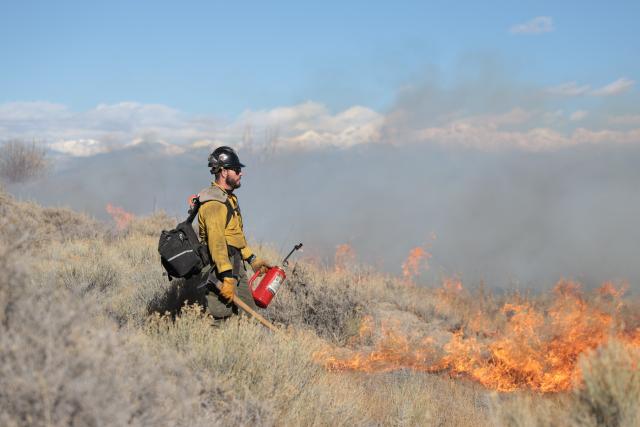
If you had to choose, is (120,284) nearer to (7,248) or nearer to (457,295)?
(7,248)

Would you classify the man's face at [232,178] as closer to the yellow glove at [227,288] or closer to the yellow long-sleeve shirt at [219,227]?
the yellow long-sleeve shirt at [219,227]

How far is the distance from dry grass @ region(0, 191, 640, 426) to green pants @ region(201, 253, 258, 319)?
0.59 ft

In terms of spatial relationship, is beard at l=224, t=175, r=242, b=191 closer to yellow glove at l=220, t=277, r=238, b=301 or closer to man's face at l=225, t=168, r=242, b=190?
man's face at l=225, t=168, r=242, b=190

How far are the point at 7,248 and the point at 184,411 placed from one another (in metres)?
1.28

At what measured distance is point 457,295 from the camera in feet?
44.4

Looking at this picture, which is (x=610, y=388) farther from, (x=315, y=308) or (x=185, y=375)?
(x=315, y=308)

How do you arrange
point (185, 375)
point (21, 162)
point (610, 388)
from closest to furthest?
point (610, 388) → point (185, 375) → point (21, 162)

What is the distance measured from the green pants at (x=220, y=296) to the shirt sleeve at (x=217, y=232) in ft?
0.82

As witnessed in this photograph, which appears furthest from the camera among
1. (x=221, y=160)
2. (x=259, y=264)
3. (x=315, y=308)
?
(x=315, y=308)

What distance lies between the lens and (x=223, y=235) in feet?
Result: 16.5

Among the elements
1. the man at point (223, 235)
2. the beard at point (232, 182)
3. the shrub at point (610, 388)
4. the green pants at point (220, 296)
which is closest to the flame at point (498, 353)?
the green pants at point (220, 296)

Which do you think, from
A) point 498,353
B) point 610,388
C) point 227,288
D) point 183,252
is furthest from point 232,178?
point 498,353

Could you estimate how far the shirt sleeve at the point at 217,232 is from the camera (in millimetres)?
4914

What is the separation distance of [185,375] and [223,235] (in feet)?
6.71
